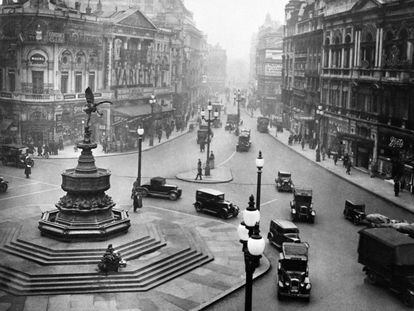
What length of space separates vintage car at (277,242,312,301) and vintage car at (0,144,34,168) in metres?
30.0

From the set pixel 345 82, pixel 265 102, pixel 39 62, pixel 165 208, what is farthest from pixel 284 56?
pixel 165 208

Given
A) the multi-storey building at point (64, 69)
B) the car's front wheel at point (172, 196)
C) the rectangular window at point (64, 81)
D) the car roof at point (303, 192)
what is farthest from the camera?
the rectangular window at point (64, 81)

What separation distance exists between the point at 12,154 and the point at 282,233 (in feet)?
93.1

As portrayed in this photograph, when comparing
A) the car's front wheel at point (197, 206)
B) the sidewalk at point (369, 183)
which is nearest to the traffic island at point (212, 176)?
the car's front wheel at point (197, 206)

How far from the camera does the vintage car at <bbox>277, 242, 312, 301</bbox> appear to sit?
66.6 feet

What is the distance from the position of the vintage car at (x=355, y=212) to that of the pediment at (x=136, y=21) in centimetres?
4265

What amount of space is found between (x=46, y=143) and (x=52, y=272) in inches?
1317

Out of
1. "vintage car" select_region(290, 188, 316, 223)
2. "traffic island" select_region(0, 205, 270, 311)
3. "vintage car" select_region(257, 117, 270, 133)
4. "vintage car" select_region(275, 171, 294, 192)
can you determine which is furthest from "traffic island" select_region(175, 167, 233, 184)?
"vintage car" select_region(257, 117, 270, 133)

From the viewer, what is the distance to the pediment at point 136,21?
6606cm

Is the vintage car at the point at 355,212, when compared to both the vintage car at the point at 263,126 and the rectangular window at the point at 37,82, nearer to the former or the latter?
the rectangular window at the point at 37,82

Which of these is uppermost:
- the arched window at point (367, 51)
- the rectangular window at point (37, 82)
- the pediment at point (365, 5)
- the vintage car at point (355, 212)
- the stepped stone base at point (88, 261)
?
the pediment at point (365, 5)

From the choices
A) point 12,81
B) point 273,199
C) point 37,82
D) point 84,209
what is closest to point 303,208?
point 273,199

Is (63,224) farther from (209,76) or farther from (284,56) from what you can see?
(209,76)

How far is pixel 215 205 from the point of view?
31.8 m
